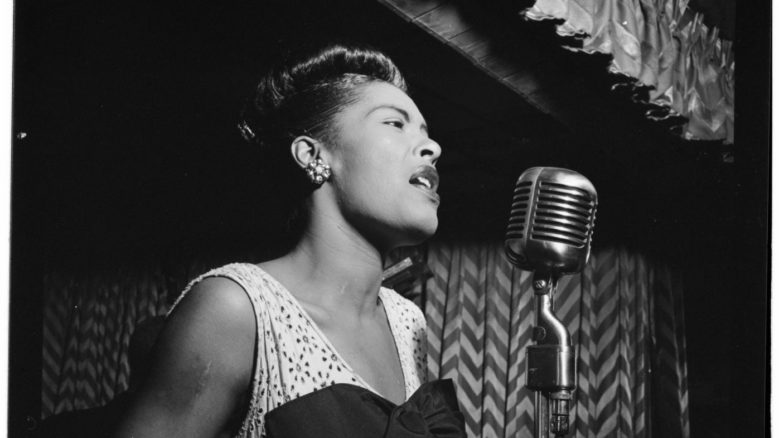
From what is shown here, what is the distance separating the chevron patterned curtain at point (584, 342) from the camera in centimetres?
232

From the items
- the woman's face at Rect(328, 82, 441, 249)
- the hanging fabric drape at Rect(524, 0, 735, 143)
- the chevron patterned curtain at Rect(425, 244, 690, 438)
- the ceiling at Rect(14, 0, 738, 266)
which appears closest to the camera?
the woman's face at Rect(328, 82, 441, 249)

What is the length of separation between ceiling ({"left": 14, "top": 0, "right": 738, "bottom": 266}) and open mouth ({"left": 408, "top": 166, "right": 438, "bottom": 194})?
241 mm

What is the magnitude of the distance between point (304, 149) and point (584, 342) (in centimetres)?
136

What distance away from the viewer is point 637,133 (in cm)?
183

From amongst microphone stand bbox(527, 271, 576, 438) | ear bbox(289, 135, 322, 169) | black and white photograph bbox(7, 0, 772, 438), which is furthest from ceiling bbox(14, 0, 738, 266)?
microphone stand bbox(527, 271, 576, 438)

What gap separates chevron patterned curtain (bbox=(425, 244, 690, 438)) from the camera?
232cm

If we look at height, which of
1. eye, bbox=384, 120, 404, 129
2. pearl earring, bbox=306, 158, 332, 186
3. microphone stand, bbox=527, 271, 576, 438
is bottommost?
microphone stand, bbox=527, 271, 576, 438

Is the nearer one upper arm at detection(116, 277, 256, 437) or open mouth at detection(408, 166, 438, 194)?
upper arm at detection(116, 277, 256, 437)

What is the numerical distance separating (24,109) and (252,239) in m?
1.44

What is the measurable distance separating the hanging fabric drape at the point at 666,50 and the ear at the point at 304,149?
39 centimetres

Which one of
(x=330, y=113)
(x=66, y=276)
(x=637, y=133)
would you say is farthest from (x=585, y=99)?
(x=66, y=276)

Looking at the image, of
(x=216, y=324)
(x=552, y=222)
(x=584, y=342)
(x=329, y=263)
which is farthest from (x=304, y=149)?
(x=584, y=342)

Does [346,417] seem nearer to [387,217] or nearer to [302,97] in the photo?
[387,217]

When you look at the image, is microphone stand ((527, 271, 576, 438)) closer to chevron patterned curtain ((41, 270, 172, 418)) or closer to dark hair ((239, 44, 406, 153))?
dark hair ((239, 44, 406, 153))
